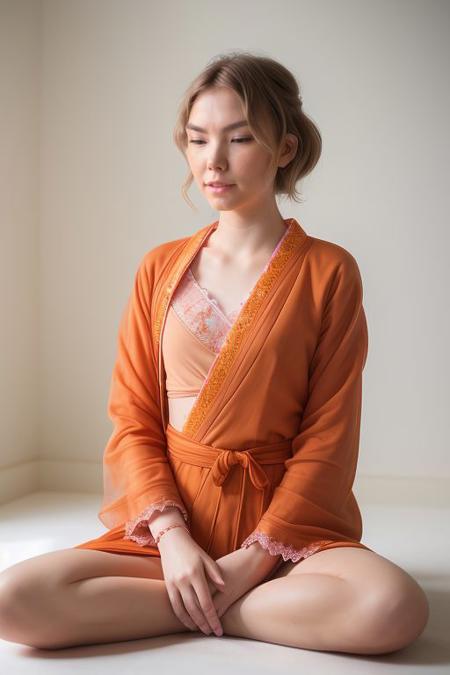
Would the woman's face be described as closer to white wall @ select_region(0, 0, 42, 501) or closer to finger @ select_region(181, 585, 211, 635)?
finger @ select_region(181, 585, 211, 635)

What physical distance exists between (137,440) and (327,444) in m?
0.40

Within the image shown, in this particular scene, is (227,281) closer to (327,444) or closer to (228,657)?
(327,444)

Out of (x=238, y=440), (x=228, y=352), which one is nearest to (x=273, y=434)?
(x=238, y=440)

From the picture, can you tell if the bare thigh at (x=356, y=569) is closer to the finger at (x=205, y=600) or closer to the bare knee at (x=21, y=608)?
the finger at (x=205, y=600)

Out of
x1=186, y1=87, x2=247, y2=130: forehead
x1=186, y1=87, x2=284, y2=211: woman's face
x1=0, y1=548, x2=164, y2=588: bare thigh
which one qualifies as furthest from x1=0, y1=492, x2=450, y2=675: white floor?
x1=186, y1=87, x2=247, y2=130: forehead

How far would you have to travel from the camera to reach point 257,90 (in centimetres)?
189

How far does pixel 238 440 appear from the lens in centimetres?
188

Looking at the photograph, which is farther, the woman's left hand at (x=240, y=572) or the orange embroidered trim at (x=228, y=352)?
the orange embroidered trim at (x=228, y=352)

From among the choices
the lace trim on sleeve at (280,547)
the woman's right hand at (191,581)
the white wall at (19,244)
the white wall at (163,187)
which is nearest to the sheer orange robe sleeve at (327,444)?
the lace trim on sleeve at (280,547)

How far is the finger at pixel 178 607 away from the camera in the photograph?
174 centimetres

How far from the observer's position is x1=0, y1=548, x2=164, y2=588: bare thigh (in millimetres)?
1681

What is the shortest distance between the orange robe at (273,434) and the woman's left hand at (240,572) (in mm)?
Answer: 46

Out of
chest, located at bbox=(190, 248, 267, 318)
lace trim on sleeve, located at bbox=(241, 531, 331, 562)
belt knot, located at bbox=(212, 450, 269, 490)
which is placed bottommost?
lace trim on sleeve, located at bbox=(241, 531, 331, 562)

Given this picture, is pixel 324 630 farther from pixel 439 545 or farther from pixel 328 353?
pixel 439 545
